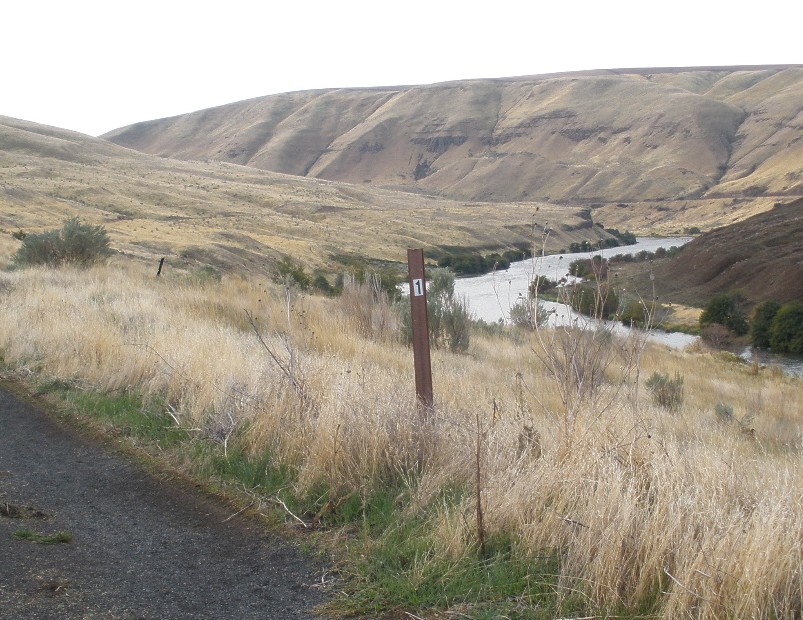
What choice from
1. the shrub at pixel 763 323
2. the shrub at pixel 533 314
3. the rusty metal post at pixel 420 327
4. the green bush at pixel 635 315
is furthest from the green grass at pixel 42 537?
the shrub at pixel 763 323

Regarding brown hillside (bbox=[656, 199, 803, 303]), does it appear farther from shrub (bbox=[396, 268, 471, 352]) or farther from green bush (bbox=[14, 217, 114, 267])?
green bush (bbox=[14, 217, 114, 267])

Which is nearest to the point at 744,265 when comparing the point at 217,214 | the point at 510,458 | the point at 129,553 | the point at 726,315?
the point at 726,315

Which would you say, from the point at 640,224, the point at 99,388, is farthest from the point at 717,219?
the point at 99,388

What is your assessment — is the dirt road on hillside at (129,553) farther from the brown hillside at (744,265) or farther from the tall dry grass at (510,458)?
the brown hillside at (744,265)

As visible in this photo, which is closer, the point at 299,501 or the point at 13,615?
the point at 13,615

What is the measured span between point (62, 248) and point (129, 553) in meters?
15.8

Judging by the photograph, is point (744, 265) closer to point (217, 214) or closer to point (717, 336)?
point (717, 336)

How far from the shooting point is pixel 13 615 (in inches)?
137

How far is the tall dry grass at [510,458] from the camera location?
349cm

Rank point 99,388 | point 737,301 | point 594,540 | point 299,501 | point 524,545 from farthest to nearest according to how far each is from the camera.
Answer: point 737,301 → point 99,388 → point 299,501 → point 524,545 → point 594,540

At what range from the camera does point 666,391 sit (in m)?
13.9

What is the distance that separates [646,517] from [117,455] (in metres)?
3.81

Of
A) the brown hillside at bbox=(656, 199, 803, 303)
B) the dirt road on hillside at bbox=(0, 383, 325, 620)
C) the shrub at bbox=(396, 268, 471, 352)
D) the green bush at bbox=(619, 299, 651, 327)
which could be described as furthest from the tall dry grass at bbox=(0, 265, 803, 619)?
the brown hillside at bbox=(656, 199, 803, 303)

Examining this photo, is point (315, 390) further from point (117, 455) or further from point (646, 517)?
point (646, 517)
